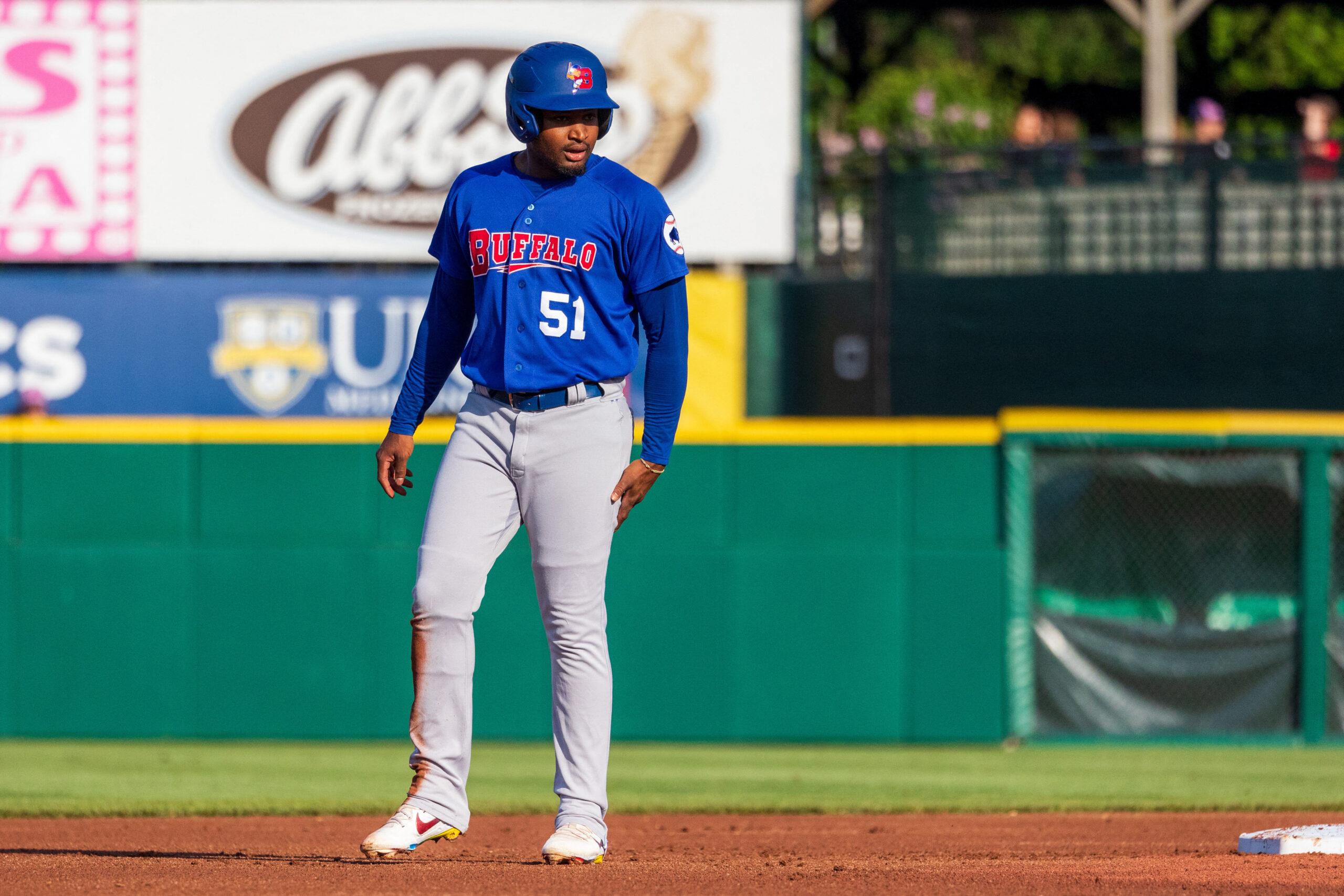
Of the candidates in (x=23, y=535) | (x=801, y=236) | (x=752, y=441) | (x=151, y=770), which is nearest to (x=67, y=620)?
(x=23, y=535)

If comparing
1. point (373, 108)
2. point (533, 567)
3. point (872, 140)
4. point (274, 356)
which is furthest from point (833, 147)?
point (533, 567)

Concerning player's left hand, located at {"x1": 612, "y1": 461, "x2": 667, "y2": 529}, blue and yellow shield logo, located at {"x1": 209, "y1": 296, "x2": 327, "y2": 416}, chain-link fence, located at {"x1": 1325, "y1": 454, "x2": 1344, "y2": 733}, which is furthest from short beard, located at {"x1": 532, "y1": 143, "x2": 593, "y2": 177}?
blue and yellow shield logo, located at {"x1": 209, "y1": 296, "x2": 327, "y2": 416}

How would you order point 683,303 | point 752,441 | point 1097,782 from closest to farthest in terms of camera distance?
point 683,303, point 1097,782, point 752,441

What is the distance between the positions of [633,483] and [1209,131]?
9690 mm

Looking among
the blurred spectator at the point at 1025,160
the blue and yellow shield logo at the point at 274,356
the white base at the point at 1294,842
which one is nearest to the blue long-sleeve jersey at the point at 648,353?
the white base at the point at 1294,842

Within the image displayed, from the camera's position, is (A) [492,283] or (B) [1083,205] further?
(B) [1083,205]

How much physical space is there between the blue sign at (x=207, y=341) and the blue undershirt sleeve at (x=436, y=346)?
8933 millimetres

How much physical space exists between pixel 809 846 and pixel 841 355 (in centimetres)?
774

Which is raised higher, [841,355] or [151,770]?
[841,355]

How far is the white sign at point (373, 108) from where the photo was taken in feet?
45.2

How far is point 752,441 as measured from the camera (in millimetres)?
9633

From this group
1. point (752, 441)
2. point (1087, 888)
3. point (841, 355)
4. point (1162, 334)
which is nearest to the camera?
point (1087, 888)

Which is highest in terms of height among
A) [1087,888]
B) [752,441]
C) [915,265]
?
[915,265]

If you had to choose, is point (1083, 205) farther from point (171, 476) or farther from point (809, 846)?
point (809, 846)
